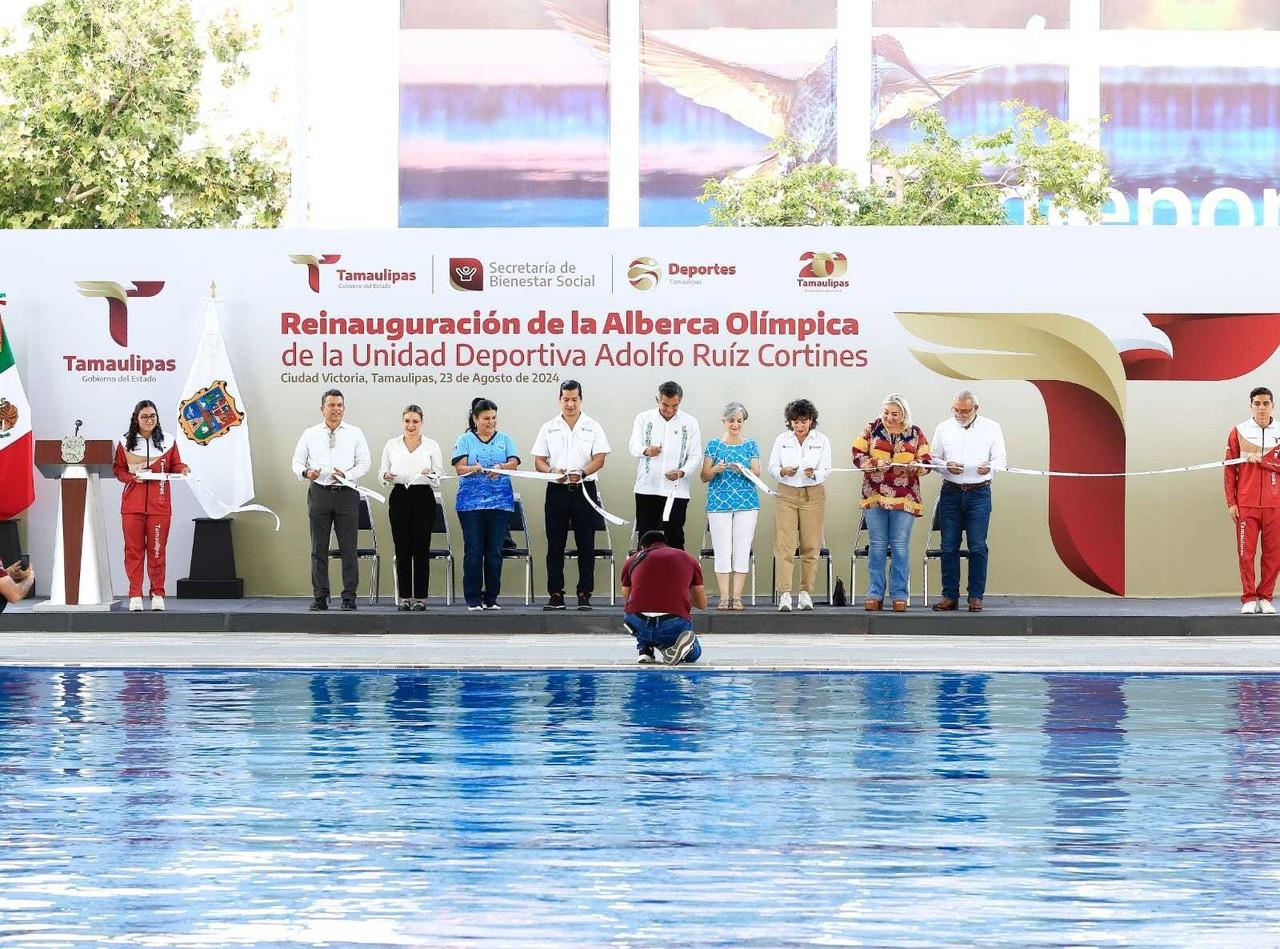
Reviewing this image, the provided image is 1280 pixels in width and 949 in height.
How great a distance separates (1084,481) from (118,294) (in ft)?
27.7

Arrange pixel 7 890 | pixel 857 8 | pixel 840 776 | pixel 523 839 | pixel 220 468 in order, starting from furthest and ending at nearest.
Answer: pixel 857 8
pixel 220 468
pixel 840 776
pixel 523 839
pixel 7 890

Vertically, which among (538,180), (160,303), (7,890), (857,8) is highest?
(857,8)

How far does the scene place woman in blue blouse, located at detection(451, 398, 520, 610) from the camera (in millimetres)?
17844

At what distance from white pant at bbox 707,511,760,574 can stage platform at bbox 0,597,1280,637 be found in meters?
0.58

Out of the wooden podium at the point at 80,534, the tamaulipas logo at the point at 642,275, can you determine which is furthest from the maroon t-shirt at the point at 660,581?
the wooden podium at the point at 80,534

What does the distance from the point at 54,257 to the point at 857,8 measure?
33.1 m

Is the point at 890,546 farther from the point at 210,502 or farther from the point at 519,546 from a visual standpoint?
the point at 210,502

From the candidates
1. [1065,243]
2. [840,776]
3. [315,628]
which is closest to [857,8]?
[1065,243]

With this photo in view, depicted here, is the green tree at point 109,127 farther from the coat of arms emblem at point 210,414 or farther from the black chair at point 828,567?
the black chair at point 828,567

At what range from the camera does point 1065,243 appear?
19.4 meters

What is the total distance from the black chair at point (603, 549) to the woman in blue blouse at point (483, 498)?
25.5 inches

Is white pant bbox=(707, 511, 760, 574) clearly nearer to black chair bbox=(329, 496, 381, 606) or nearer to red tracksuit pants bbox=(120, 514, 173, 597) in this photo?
black chair bbox=(329, 496, 381, 606)

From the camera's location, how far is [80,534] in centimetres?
1834

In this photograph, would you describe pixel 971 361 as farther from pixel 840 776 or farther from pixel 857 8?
pixel 857 8
